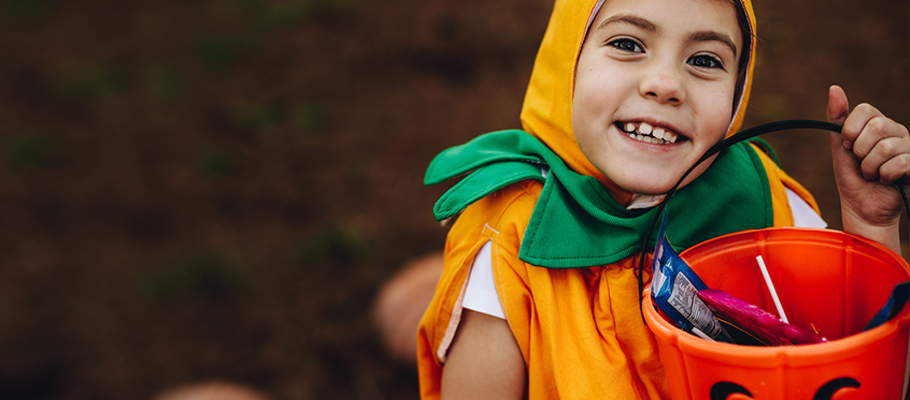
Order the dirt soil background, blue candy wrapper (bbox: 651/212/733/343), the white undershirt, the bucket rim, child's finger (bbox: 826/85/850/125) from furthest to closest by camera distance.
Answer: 1. the dirt soil background
2. the white undershirt
3. child's finger (bbox: 826/85/850/125)
4. blue candy wrapper (bbox: 651/212/733/343)
5. the bucket rim

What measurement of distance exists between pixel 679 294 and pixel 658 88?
13.9 inches

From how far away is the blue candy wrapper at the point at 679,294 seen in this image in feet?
2.81

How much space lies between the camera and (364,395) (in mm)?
2402

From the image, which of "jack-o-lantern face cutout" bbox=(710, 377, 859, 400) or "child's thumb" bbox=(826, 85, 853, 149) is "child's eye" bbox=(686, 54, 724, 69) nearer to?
"child's thumb" bbox=(826, 85, 853, 149)

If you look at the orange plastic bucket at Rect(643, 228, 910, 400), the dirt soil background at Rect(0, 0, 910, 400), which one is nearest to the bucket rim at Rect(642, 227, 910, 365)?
the orange plastic bucket at Rect(643, 228, 910, 400)

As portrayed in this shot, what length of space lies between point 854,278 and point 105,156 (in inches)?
160

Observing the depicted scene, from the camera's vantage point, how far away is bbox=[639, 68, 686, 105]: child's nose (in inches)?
39.4

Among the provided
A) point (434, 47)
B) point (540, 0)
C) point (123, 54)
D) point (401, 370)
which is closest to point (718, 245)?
point (401, 370)

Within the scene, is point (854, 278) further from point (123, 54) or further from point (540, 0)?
point (123, 54)

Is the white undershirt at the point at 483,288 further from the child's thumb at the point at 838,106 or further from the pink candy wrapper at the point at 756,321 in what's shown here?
the child's thumb at the point at 838,106

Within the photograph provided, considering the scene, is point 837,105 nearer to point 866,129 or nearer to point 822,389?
point 866,129

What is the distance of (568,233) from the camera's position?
42.8 inches

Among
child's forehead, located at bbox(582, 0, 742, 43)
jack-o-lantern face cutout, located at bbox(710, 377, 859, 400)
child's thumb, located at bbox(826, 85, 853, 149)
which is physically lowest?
jack-o-lantern face cutout, located at bbox(710, 377, 859, 400)

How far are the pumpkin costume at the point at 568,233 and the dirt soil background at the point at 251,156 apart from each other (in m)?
1.44
